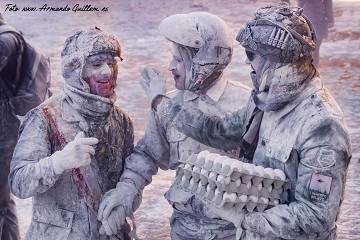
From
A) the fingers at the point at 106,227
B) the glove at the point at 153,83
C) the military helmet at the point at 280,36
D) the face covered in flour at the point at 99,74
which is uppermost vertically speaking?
the military helmet at the point at 280,36

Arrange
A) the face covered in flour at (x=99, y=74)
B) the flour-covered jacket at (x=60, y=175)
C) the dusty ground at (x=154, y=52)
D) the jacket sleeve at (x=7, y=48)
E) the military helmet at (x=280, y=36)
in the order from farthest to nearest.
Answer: the dusty ground at (x=154, y=52) < the jacket sleeve at (x=7, y=48) < the face covered in flour at (x=99, y=74) < the flour-covered jacket at (x=60, y=175) < the military helmet at (x=280, y=36)

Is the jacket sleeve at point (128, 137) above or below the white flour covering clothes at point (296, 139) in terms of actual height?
below

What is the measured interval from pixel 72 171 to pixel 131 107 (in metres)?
6.26

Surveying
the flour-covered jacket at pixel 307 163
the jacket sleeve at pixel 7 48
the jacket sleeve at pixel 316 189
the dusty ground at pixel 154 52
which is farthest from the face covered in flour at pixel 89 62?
the dusty ground at pixel 154 52

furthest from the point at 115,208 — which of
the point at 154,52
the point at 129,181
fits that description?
the point at 154,52

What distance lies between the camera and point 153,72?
14.8ft

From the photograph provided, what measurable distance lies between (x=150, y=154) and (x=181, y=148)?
21cm

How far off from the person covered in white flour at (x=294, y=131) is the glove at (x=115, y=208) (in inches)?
28.4

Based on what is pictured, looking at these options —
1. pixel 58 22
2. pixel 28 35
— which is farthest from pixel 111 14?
pixel 28 35

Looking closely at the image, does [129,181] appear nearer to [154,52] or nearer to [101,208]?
[101,208]

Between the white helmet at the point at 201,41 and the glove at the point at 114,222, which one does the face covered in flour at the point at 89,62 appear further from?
the glove at the point at 114,222

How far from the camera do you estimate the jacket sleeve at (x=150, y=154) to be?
464cm

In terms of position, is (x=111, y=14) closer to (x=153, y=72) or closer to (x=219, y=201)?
(x=153, y=72)

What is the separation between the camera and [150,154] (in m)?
4.76
